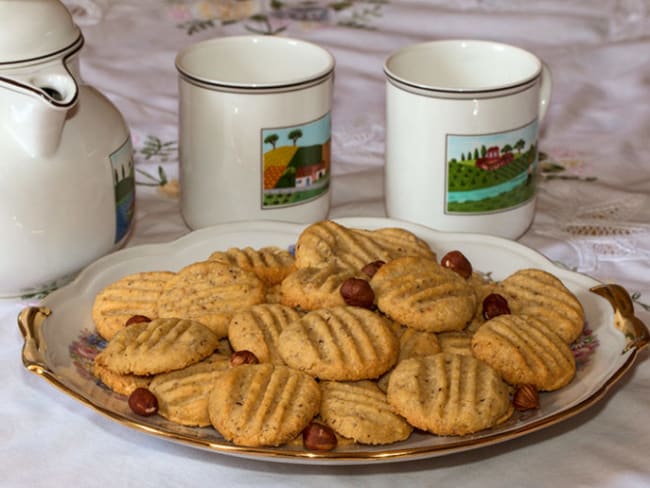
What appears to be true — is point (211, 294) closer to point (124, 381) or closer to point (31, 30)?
point (124, 381)

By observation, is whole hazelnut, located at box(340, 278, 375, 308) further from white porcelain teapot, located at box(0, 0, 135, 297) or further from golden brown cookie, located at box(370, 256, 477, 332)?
white porcelain teapot, located at box(0, 0, 135, 297)

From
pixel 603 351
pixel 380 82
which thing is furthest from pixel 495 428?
pixel 380 82

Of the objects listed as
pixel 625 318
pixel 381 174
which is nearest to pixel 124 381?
pixel 625 318

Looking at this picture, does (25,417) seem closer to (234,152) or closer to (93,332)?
(93,332)

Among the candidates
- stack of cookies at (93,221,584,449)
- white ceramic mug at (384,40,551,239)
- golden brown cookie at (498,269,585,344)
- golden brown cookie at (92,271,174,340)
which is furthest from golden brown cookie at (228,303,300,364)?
white ceramic mug at (384,40,551,239)

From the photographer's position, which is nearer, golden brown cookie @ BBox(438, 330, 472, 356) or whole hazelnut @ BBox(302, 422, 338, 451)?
whole hazelnut @ BBox(302, 422, 338, 451)

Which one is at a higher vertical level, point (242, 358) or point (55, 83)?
point (55, 83)
